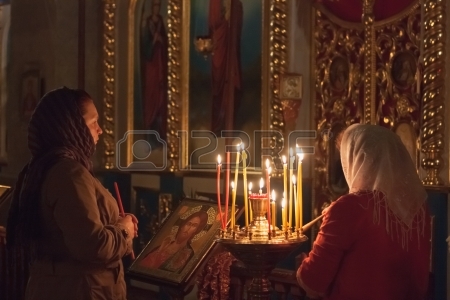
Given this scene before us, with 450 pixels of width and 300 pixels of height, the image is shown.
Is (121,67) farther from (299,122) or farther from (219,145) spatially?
(299,122)

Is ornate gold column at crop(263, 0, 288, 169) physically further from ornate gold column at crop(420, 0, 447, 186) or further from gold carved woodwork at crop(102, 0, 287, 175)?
ornate gold column at crop(420, 0, 447, 186)

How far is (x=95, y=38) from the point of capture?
722cm

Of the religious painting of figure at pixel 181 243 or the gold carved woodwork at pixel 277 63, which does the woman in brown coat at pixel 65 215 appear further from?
the gold carved woodwork at pixel 277 63

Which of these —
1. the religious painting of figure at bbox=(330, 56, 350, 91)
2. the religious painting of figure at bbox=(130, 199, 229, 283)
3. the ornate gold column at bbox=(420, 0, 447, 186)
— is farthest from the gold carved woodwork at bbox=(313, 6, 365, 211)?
the religious painting of figure at bbox=(130, 199, 229, 283)

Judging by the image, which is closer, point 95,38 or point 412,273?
point 412,273

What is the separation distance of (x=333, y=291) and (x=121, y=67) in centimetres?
460

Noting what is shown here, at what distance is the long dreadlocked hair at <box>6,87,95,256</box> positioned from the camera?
2.81 m

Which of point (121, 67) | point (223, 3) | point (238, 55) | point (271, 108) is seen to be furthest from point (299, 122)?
point (121, 67)

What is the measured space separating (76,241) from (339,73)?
9.41 ft

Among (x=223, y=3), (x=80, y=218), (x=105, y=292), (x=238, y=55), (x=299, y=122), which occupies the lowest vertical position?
(x=105, y=292)

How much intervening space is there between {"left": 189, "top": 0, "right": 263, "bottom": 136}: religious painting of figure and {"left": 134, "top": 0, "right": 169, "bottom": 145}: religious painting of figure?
37 centimetres

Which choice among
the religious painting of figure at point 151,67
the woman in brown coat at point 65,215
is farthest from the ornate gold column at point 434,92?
the religious painting of figure at point 151,67

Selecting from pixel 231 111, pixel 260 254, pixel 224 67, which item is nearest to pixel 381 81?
pixel 231 111

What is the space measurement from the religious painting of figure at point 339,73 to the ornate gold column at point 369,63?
20 cm
